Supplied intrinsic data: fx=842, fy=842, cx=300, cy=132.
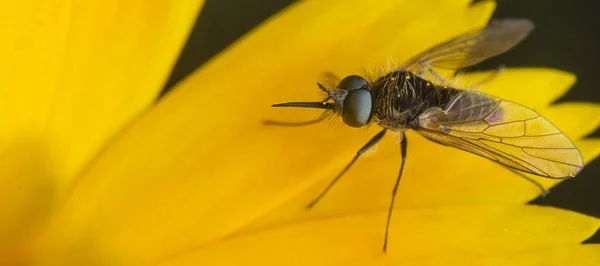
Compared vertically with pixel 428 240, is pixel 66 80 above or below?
above

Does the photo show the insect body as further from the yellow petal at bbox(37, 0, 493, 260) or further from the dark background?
the dark background

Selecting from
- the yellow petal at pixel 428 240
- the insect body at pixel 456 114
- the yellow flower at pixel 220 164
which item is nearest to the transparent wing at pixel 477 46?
the insect body at pixel 456 114

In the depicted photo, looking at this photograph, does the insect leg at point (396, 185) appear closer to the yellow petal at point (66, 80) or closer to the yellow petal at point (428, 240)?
the yellow petal at point (428, 240)

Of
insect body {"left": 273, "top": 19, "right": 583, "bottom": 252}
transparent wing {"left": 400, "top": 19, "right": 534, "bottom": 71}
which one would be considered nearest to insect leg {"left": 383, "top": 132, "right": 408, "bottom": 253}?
insect body {"left": 273, "top": 19, "right": 583, "bottom": 252}

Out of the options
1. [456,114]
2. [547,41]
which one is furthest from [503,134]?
[547,41]

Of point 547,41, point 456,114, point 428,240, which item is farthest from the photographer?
point 547,41

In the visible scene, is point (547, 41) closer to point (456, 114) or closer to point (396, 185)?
point (456, 114)

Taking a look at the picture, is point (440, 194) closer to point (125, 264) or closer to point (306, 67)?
point (306, 67)
